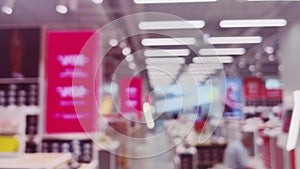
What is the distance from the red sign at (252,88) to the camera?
1009cm

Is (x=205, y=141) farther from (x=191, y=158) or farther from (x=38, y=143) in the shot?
(x=38, y=143)

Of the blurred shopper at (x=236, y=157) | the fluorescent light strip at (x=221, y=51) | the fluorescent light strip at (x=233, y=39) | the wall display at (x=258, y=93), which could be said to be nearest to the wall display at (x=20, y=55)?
the blurred shopper at (x=236, y=157)

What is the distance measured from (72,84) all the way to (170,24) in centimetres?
261

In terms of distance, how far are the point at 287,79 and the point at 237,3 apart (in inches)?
61.7

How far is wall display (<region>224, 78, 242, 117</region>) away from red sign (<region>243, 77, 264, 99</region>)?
201mm

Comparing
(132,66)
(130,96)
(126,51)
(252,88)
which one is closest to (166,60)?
(126,51)

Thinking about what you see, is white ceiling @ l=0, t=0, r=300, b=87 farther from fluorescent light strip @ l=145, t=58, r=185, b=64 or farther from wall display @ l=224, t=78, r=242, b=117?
wall display @ l=224, t=78, r=242, b=117

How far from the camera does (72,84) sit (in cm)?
398

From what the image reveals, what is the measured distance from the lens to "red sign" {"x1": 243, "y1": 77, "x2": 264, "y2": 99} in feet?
33.1

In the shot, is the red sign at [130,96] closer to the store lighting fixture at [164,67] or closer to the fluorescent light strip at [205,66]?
the store lighting fixture at [164,67]

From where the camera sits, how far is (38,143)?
4012 millimetres

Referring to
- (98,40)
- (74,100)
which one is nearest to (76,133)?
(74,100)

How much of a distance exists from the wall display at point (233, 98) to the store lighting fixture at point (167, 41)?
7.18ft

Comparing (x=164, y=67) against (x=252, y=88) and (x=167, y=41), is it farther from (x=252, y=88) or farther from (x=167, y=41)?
(x=252, y=88)
